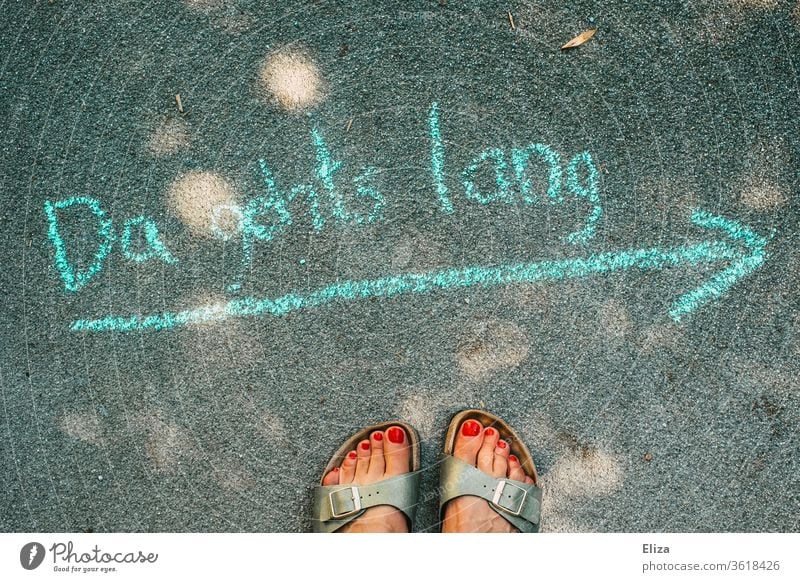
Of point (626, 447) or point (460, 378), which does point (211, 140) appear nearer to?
point (460, 378)

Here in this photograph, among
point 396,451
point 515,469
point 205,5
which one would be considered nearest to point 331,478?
point 396,451

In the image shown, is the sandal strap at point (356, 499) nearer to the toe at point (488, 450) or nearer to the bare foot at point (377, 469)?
the bare foot at point (377, 469)

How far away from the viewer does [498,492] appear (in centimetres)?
213

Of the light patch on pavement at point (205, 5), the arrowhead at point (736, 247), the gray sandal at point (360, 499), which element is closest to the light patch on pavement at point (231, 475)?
the gray sandal at point (360, 499)

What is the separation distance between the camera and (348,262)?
216 cm

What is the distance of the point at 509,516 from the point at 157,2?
1.95 m

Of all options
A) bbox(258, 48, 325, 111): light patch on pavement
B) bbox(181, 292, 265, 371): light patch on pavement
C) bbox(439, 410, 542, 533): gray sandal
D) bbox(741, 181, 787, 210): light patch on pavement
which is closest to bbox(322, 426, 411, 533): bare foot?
bbox(439, 410, 542, 533): gray sandal

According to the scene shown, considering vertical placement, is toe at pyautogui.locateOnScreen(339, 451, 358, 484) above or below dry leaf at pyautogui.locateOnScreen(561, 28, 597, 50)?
below

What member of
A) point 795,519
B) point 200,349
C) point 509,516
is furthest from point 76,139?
point 795,519

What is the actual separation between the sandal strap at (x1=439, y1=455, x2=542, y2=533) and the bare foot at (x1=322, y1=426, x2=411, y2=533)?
0.15m

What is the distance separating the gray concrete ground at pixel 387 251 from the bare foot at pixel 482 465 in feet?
0.27

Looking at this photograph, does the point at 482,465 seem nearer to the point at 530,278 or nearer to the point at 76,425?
the point at 530,278

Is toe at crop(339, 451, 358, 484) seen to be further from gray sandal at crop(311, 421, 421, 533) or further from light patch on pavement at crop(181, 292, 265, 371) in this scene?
light patch on pavement at crop(181, 292, 265, 371)

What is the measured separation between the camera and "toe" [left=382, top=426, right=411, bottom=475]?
84.7 inches
